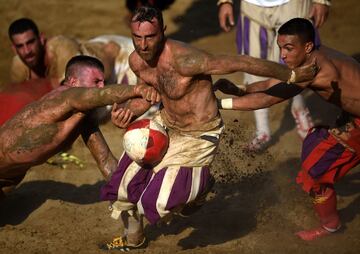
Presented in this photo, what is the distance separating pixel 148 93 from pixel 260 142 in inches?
117

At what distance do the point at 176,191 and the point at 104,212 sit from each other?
1.61m

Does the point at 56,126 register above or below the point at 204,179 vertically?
above

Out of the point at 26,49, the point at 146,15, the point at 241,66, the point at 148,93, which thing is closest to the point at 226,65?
the point at 241,66

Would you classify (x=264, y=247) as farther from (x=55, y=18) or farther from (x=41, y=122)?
(x=55, y=18)

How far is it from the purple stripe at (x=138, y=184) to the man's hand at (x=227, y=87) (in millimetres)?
956

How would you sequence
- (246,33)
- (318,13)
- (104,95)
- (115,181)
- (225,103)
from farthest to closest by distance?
(246,33) → (318,13) → (225,103) → (115,181) → (104,95)

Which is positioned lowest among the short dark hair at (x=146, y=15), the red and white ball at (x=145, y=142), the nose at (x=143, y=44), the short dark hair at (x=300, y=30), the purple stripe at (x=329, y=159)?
the purple stripe at (x=329, y=159)

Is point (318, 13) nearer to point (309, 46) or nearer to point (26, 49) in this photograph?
→ point (309, 46)

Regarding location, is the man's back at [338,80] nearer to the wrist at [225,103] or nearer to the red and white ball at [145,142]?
the wrist at [225,103]

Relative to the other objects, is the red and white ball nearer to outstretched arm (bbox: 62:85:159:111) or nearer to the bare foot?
outstretched arm (bbox: 62:85:159:111)

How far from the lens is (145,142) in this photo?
5070 millimetres

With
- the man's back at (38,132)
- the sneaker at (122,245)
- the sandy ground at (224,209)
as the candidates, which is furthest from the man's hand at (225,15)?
the sneaker at (122,245)

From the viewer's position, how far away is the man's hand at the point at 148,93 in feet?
15.8

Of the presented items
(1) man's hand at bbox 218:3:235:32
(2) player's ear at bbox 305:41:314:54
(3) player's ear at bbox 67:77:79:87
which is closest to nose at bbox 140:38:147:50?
(3) player's ear at bbox 67:77:79:87
